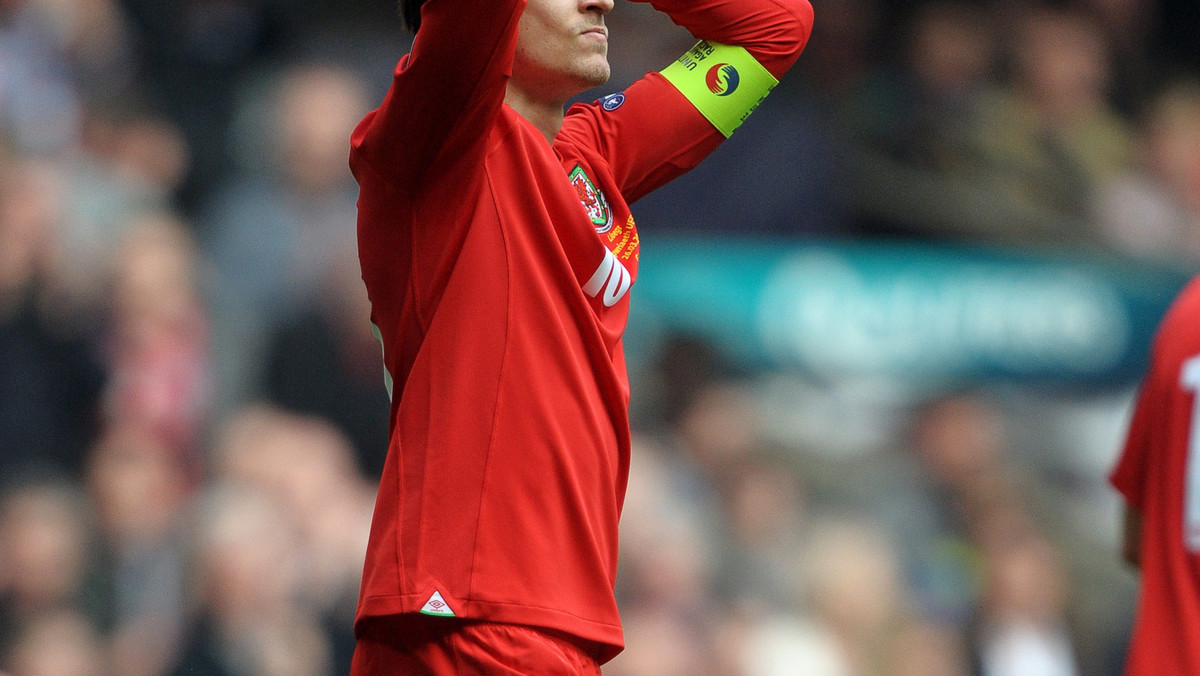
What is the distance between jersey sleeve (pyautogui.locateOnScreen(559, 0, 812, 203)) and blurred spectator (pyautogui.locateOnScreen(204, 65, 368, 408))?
2742 millimetres

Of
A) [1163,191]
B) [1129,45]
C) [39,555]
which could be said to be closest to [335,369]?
[39,555]

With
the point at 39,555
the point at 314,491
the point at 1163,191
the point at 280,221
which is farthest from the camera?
the point at 1163,191

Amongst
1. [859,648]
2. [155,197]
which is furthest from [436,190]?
[859,648]

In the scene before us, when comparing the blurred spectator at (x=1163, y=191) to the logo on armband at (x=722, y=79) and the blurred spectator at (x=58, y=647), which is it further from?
the blurred spectator at (x=58, y=647)

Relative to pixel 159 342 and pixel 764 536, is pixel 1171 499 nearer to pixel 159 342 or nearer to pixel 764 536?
pixel 764 536

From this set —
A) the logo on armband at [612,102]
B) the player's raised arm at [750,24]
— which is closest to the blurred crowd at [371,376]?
the logo on armband at [612,102]

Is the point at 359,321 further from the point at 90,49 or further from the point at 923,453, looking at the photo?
the point at 923,453

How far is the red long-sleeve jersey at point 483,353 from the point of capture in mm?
1802

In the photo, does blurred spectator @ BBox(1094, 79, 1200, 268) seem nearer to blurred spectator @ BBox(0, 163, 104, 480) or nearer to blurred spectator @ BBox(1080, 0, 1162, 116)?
blurred spectator @ BBox(1080, 0, 1162, 116)

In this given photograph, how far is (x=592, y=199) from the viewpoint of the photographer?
216 centimetres

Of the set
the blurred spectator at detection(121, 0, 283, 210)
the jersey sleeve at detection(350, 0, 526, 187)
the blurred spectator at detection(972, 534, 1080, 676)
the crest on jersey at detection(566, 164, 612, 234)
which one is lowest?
the blurred spectator at detection(972, 534, 1080, 676)

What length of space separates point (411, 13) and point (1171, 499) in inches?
55.1

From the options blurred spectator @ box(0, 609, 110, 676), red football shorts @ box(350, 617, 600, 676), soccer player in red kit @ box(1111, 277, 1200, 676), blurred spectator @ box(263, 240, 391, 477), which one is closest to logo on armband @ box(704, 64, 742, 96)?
soccer player in red kit @ box(1111, 277, 1200, 676)

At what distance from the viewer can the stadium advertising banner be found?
221 inches
